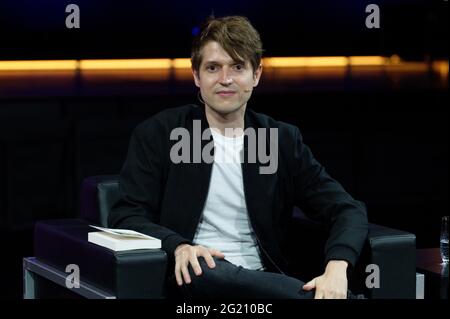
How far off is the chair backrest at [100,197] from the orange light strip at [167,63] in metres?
6.90

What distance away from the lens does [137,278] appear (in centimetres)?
267

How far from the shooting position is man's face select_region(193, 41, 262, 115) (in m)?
2.93

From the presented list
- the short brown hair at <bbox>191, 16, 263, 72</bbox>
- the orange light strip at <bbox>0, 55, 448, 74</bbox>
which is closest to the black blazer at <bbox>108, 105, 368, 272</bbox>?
the short brown hair at <bbox>191, 16, 263, 72</bbox>

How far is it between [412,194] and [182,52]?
5540 mm

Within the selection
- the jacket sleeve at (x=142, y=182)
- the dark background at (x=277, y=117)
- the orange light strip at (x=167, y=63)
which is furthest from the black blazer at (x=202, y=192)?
the orange light strip at (x=167, y=63)

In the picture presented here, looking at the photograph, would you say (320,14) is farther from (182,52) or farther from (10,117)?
(10,117)

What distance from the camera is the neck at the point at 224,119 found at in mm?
3021

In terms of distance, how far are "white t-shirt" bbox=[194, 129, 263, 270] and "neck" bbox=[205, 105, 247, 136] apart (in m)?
0.02

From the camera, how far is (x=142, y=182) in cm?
294

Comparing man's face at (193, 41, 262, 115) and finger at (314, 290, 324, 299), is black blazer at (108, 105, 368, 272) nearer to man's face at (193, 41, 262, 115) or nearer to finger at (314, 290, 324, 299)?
man's face at (193, 41, 262, 115)

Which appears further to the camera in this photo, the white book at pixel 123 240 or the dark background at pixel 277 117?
the dark background at pixel 277 117

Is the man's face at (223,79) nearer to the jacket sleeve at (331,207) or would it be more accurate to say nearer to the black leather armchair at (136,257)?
the jacket sleeve at (331,207)

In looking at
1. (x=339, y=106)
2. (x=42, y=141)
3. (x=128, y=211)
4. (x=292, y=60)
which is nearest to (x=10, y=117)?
(x=42, y=141)

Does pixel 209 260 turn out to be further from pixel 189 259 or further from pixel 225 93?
pixel 225 93
